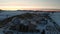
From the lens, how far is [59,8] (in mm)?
1446

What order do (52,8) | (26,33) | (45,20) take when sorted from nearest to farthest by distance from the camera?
1. (26,33)
2. (45,20)
3. (52,8)

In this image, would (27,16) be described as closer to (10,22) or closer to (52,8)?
(10,22)

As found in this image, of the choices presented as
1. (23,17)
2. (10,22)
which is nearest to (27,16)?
(23,17)

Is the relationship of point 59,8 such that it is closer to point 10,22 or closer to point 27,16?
point 27,16

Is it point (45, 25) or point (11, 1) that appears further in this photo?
point (11, 1)

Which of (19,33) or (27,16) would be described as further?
(27,16)

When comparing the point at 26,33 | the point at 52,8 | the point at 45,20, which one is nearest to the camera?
the point at 26,33


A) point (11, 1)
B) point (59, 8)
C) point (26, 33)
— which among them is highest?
point (11, 1)

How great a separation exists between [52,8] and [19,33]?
0.89m

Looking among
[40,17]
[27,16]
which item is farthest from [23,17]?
[40,17]

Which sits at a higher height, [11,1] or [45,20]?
[11,1]

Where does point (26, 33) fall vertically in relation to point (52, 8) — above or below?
below

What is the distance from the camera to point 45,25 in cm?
74

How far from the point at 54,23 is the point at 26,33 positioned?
0.78 feet
